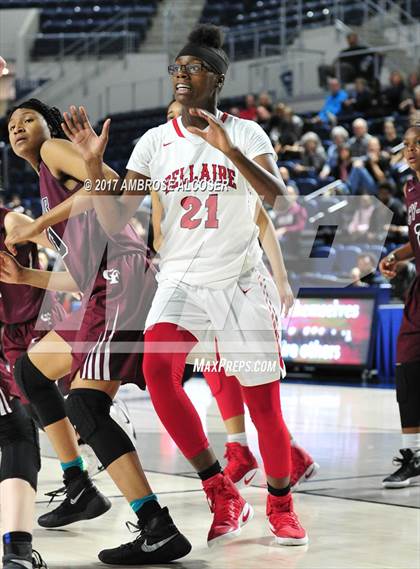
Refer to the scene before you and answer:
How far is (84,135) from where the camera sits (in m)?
3.90

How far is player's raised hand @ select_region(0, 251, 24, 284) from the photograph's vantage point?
399 centimetres

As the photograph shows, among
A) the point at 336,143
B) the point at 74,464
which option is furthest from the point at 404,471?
the point at 336,143

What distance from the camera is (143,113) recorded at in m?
21.0

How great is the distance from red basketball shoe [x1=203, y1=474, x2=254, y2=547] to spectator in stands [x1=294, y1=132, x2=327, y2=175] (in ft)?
37.1

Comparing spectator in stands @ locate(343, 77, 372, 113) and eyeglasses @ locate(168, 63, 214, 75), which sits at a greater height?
eyeglasses @ locate(168, 63, 214, 75)

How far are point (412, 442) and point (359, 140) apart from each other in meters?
9.62

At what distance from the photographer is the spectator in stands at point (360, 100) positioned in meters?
16.9

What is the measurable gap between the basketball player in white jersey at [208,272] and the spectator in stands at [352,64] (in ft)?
46.2

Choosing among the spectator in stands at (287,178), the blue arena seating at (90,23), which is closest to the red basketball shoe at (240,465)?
the spectator in stands at (287,178)

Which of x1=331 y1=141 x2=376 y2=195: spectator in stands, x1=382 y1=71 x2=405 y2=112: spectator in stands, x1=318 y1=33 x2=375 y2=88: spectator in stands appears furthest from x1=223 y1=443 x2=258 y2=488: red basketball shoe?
x1=318 y1=33 x2=375 y2=88: spectator in stands

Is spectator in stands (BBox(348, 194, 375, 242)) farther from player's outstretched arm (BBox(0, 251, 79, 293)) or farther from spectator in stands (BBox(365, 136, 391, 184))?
player's outstretched arm (BBox(0, 251, 79, 293))

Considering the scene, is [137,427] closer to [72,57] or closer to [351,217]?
[351,217]

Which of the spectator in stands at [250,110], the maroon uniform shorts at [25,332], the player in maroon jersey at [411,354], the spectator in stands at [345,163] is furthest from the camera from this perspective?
the spectator in stands at [250,110]

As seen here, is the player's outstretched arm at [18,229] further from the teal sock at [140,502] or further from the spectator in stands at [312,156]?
the spectator in stands at [312,156]
